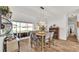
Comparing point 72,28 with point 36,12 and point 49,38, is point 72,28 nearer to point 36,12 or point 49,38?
point 49,38

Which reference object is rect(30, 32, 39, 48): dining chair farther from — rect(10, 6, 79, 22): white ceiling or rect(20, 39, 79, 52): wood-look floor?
rect(10, 6, 79, 22): white ceiling

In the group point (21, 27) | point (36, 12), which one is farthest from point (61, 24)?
point (21, 27)

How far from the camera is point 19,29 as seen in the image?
6.43ft

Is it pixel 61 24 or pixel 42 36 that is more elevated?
pixel 61 24

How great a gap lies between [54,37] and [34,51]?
0.38m

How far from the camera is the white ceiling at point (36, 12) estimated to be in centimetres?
195

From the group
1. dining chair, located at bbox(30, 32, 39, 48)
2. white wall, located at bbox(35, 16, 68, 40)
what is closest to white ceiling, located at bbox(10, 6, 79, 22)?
white wall, located at bbox(35, 16, 68, 40)

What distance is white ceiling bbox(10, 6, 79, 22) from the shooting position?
1.95 meters

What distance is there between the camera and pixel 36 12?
1967 mm

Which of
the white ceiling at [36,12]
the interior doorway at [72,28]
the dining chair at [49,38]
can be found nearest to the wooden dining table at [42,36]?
the dining chair at [49,38]

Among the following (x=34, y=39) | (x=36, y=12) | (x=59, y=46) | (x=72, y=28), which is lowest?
(x=59, y=46)

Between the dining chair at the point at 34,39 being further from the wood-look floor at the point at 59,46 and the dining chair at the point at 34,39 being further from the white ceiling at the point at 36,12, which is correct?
the white ceiling at the point at 36,12

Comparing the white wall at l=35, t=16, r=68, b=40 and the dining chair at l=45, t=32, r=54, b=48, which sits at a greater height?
the white wall at l=35, t=16, r=68, b=40
